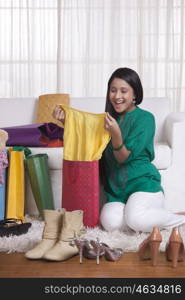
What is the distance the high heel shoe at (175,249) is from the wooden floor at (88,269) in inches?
0.9

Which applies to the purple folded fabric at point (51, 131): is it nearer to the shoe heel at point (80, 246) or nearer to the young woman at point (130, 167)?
the young woman at point (130, 167)

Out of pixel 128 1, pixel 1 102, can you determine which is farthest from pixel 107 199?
pixel 128 1

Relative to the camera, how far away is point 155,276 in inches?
75.9

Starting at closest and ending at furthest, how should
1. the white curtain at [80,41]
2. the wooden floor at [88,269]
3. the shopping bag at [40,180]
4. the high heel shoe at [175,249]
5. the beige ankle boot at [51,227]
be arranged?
the wooden floor at [88,269] → the high heel shoe at [175,249] → the beige ankle boot at [51,227] → the shopping bag at [40,180] → the white curtain at [80,41]

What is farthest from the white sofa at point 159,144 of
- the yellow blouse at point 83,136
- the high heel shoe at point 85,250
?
the high heel shoe at point 85,250

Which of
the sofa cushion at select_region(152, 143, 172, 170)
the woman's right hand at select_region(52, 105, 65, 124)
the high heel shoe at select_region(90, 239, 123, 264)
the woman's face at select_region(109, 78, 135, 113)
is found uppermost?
the woman's face at select_region(109, 78, 135, 113)

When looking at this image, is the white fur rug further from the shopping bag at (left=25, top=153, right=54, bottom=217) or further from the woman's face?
the woman's face

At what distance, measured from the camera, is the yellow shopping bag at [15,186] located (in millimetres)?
2912

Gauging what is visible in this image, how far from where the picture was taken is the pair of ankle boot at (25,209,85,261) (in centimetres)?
212

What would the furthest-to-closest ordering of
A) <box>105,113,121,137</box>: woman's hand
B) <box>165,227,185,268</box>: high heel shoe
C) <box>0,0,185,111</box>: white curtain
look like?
1. <box>0,0,185,111</box>: white curtain
2. <box>105,113,121,137</box>: woman's hand
3. <box>165,227,185,268</box>: high heel shoe

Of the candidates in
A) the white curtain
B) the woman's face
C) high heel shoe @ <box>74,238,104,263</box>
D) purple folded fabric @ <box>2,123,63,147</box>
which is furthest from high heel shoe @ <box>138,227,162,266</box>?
the white curtain

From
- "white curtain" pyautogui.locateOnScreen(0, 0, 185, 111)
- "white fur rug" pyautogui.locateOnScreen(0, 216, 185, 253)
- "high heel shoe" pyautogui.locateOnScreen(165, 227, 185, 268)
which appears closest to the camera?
"high heel shoe" pyautogui.locateOnScreen(165, 227, 185, 268)

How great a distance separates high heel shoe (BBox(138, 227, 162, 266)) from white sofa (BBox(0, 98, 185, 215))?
40.2 inches

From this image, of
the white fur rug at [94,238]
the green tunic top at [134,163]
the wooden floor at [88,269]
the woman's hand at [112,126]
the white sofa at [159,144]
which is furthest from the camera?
the white sofa at [159,144]
